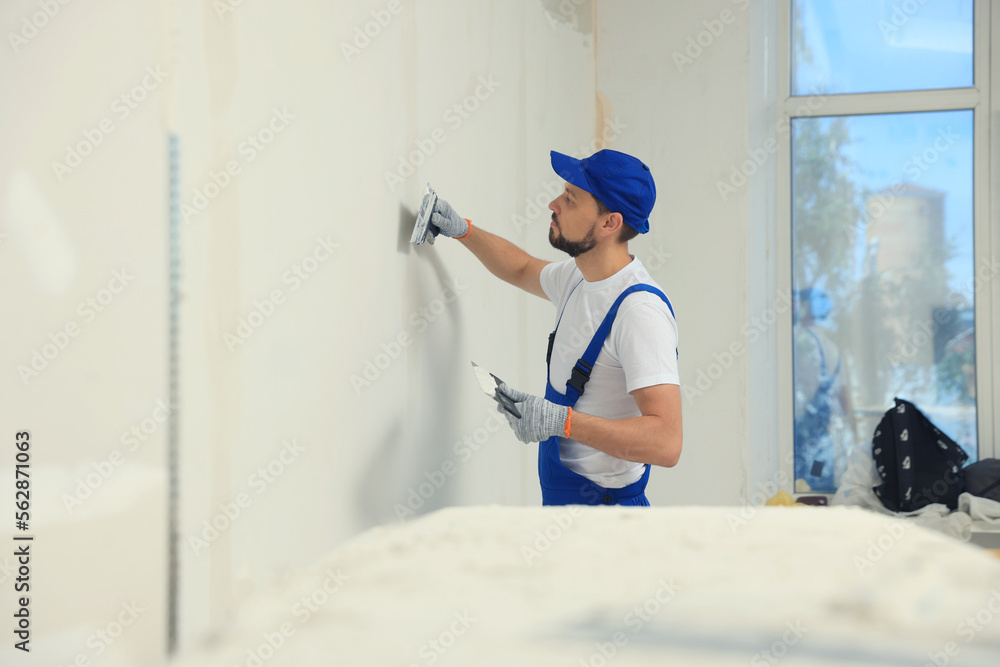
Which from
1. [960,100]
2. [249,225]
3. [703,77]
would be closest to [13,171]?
[249,225]

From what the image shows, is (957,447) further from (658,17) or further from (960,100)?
(658,17)

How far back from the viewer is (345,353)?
1.18 metres

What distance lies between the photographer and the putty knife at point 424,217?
141 cm

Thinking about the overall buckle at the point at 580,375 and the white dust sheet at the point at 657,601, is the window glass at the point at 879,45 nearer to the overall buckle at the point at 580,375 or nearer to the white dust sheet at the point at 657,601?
the overall buckle at the point at 580,375

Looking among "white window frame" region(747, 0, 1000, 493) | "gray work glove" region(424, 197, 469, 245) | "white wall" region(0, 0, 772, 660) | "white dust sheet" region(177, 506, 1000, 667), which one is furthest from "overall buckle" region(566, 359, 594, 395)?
"white window frame" region(747, 0, 1000, 493)

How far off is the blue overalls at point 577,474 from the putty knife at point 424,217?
0.40m

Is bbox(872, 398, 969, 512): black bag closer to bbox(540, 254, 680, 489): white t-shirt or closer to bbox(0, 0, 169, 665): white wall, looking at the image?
bbox(540, 254, 680, 489): white t-shirt

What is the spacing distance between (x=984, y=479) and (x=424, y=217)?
104 inches

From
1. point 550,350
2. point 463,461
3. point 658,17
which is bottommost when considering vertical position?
point 463,461

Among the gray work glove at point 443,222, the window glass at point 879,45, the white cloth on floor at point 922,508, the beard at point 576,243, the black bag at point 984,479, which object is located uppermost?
the window glass at point 879,45

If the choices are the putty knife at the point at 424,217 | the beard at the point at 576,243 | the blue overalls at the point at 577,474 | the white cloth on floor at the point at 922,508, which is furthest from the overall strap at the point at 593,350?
the white cloth on floor at the point at 922,508

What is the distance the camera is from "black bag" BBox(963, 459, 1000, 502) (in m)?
2.87

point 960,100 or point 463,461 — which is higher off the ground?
point 960,100

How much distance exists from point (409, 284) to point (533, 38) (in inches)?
46.3
